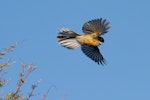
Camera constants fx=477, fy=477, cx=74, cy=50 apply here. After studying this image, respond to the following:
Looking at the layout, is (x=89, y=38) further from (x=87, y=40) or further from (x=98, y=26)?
(x=98, y=26)

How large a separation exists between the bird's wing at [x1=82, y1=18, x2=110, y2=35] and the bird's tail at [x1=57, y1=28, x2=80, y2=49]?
29cm

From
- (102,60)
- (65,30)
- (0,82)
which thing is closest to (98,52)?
(102,60)

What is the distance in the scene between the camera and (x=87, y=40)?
8.30 metres

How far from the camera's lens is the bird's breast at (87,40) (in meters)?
8.29

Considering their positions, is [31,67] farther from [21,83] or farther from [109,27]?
[109,27]

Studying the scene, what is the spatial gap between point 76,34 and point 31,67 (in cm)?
387

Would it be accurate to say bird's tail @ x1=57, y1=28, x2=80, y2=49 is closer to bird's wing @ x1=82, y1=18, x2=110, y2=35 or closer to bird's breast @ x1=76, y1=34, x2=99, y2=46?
bird's breast @ x1=76, y1=34, x2=99, y2=46

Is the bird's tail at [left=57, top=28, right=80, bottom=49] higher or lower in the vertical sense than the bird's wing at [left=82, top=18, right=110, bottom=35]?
lower

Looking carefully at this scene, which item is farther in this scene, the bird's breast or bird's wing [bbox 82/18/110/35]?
bird's wing [bbox 82/18/110/35]

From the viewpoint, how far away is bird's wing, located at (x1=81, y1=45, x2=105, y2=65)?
850 centimetres

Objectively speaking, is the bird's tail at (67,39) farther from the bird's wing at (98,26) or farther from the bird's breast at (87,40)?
the bird's wing at (98,26)

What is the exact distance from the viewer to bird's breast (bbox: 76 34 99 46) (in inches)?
326

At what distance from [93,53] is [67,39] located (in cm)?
54

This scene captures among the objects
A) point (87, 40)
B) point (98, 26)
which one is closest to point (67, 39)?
point (87, 40)
